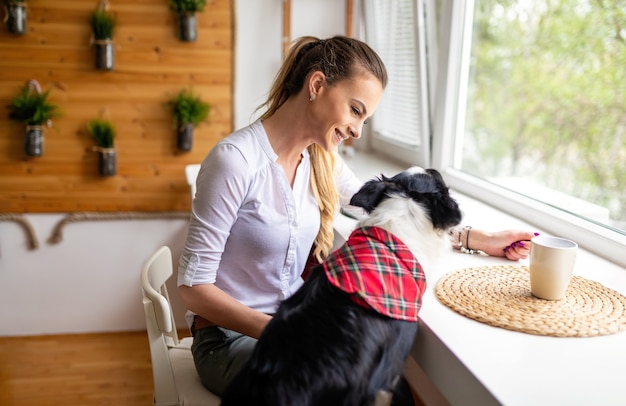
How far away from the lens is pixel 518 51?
3.73 m

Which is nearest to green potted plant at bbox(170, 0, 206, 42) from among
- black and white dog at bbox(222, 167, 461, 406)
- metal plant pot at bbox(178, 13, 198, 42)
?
metal plant pot at bbox(178, 13, 198, 42)

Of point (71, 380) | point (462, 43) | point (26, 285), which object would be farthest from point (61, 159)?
point (462, 43)

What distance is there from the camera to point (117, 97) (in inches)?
113

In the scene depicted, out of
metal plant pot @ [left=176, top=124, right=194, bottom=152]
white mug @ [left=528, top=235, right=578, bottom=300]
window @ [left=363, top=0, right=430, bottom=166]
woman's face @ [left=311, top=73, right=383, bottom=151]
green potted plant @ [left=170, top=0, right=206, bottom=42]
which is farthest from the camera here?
metal plant pot @ [left=176, top=124, right=194, bottom=152]

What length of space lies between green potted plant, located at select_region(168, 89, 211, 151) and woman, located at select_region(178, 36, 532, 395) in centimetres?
138

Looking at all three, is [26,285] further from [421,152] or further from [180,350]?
[421,152]

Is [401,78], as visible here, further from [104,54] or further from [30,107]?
[30,107]

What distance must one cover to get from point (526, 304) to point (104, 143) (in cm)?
220

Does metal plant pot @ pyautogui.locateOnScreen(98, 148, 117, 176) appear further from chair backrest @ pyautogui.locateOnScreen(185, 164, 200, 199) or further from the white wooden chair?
the white wooden chair

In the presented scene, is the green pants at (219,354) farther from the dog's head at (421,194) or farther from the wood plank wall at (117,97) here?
the wood plank wall at (117,97)

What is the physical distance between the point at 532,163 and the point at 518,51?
0.69 m

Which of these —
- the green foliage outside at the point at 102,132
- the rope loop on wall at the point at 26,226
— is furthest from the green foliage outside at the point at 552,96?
the rope loop on wall at the point at 26,226

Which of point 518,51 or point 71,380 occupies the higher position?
point 518,51

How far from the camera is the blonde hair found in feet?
4.68
